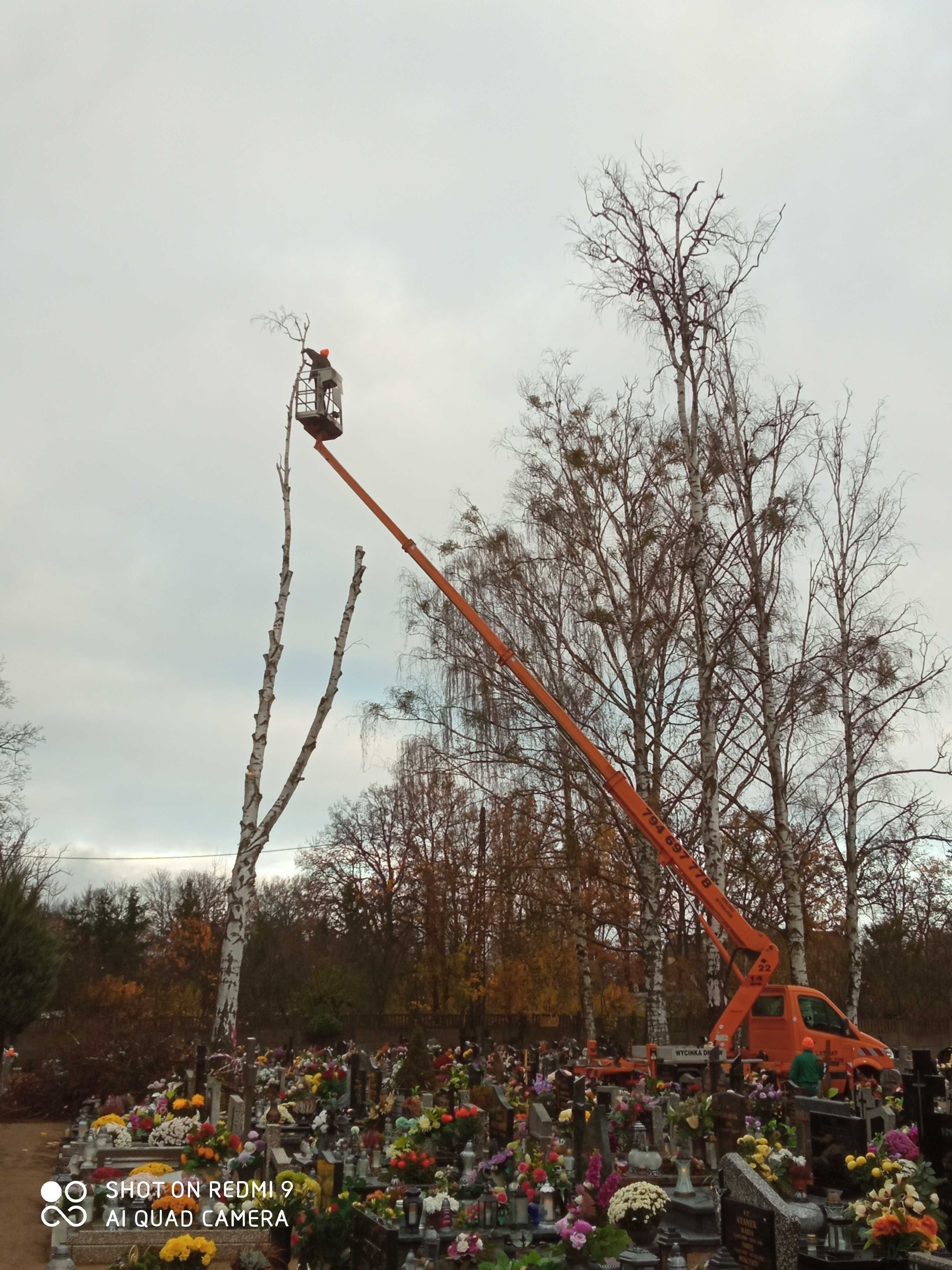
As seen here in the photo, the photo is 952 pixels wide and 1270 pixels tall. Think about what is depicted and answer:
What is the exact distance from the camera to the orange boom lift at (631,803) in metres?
15.3

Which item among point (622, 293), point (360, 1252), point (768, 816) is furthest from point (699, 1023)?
point (360, 1252)

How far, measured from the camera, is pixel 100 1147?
12.1 meters

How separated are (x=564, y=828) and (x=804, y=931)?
4.71 meters

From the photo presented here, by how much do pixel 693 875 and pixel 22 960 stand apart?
10.4 metres

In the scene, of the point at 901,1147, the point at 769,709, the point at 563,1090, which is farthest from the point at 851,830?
the point at 901,1147

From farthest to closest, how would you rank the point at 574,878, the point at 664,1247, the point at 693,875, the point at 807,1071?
1. the point at 574,878
2. the point at 693,875
3. the point at 807,1071
4. the point at 664,1247

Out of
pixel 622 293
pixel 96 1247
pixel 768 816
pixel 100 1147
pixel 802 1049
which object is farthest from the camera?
pixel 768 816

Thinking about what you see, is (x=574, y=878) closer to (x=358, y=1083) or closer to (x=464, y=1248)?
(x=358, y=1083)

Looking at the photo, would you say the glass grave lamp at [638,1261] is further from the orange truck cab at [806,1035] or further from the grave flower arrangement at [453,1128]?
the orange truck cab at [806,1035]

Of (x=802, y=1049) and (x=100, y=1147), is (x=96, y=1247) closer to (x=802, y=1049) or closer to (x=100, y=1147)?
(x=100, y=1147)

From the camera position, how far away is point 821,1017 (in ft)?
53.4

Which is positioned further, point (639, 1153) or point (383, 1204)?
point (639, 1153)

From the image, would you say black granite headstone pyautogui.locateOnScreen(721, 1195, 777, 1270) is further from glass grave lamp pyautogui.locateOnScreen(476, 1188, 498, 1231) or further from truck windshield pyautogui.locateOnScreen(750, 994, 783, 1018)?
truck windshield pyautogui.locateOnScreen(750, 994, 783, 1018)

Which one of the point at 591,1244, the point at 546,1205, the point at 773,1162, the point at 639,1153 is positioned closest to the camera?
the point at 591,1244
